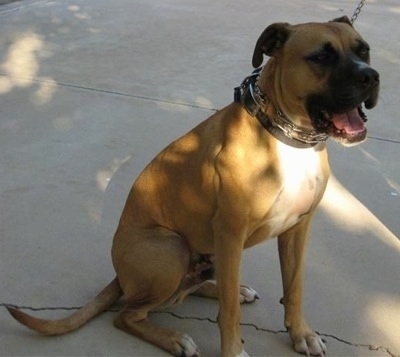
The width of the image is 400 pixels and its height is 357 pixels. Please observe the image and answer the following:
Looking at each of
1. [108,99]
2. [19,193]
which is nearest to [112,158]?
[19,193]

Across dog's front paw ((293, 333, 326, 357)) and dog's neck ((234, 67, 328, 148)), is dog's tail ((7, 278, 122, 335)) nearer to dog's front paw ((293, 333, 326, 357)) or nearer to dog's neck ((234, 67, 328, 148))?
dog's front paw ((293, 333, 326, 357))

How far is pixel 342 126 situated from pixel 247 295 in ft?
3.41

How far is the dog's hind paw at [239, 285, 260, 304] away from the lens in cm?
321

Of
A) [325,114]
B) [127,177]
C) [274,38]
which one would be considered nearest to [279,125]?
[325,114]

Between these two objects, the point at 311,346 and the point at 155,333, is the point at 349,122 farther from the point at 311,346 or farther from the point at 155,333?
the point at 155,333

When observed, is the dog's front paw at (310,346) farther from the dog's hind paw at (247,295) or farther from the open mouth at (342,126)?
the open mouth at (342,126)

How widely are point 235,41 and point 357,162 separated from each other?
10.9 feet

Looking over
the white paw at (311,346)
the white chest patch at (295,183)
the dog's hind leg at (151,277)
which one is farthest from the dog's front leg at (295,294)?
the dog's hind leg at (151,277)

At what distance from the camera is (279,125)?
2.62 meters

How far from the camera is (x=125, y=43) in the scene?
7441 millimetres

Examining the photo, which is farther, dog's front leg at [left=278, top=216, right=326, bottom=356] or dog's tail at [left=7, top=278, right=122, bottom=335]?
dog's front leg at [left=278, top=216, right=326, bottom=356]

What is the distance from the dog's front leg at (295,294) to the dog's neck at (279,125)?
1.50 feet

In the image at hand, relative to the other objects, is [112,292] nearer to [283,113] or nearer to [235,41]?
[283,113]

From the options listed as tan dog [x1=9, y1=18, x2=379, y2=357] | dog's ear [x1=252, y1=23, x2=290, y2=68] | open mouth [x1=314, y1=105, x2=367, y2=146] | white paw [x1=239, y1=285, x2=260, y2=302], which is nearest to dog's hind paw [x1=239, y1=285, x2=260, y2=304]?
white paw [x1=239, y1=285, x2=260, y2=302]
